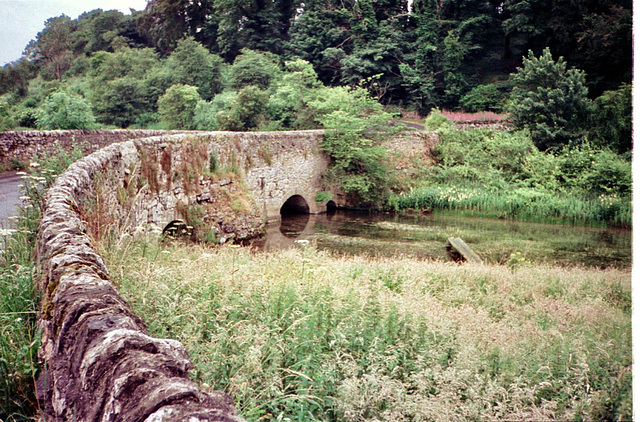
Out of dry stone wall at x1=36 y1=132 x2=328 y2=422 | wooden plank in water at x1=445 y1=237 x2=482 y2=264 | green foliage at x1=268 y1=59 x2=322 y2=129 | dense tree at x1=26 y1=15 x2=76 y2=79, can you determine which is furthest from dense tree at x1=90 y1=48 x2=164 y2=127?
dry stone wall at x1=36 y1=132 x2=328 y2=422

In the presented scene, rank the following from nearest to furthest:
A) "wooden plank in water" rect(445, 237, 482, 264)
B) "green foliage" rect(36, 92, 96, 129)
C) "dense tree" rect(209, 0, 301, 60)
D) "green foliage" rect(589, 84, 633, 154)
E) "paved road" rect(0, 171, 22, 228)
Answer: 1. "paved road" rect(0, 171, 22, 228)
2. "green foliage" rect(589, 84, 633, 154)
3. "wooden plank in water" rect(445, 237, 482, 264)
4. "green foliage" rect(36, 92, 96, 129)
5. "dense tree" rect(209, 0, 301, 60)

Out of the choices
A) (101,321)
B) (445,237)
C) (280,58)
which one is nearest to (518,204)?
(445,237)

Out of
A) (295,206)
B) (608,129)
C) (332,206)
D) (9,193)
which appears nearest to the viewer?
(9,193)

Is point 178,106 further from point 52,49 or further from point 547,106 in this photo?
point 547,106

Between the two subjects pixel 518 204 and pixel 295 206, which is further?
pixel 295 206

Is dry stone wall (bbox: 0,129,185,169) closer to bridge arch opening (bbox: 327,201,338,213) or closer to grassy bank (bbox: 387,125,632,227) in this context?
bridge arch opening (bbox: 327,201,338,213)

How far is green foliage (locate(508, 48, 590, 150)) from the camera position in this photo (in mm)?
13508

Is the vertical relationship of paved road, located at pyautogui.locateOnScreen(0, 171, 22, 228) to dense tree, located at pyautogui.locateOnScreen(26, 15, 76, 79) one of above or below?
below

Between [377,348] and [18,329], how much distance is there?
2.50 m

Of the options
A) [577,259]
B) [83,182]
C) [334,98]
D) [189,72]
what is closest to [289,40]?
[189,72]

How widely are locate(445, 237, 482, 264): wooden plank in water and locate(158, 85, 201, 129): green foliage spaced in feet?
61.3

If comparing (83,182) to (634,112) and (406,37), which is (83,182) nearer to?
(634,112)

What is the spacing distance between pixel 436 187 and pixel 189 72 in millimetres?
19139

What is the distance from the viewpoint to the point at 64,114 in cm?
1856
